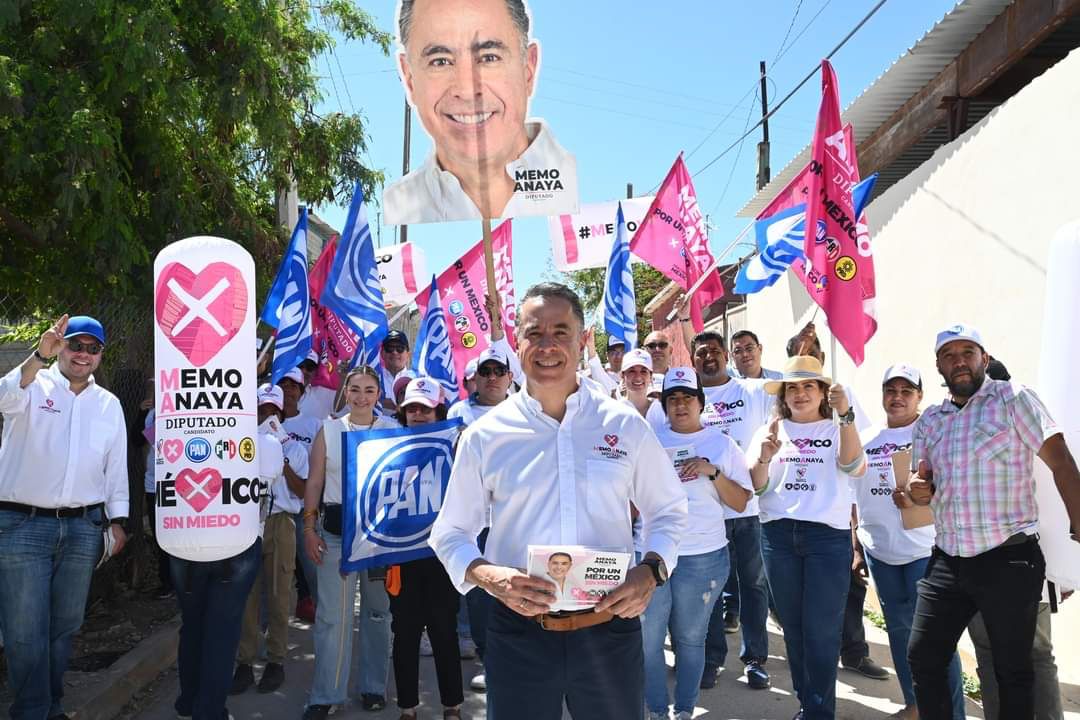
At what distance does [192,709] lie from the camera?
477 centimetres

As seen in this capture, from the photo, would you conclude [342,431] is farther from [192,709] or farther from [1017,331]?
[1017,331]

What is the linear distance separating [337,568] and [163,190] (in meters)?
4.21

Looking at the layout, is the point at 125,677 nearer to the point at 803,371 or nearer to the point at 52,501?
the point at 52,501

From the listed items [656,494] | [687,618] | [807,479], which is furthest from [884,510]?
[656,494]

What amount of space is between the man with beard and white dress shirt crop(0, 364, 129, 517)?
423 centimetres

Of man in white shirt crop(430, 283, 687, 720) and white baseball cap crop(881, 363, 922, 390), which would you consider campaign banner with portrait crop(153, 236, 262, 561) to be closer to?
man in white shirt crop(430, 283, 687, 720)

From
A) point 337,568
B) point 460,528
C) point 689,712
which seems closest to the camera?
point 460,528

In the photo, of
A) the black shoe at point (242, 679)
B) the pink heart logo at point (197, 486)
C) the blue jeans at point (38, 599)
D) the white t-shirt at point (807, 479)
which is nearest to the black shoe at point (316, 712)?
the black shoe at point (242, 679)

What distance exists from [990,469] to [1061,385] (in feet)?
1.58

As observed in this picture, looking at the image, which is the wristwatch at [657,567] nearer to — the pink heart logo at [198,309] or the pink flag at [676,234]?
the pink heart logo at [198,309]

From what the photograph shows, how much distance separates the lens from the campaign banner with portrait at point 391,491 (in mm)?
5020

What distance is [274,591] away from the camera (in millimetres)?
5895

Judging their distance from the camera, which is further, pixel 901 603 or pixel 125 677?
pixel 125 677

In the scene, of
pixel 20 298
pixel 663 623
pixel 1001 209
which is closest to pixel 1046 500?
pixel 663 623
